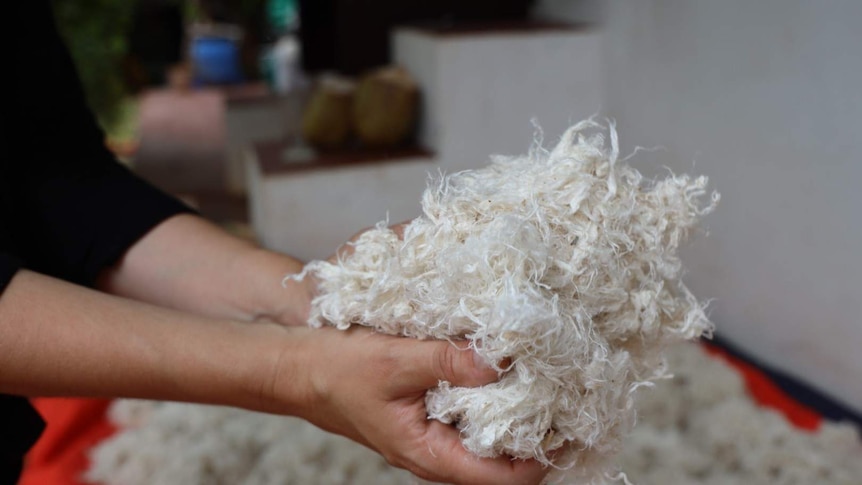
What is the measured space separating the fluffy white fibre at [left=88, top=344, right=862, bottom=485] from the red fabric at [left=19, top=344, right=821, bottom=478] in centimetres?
3

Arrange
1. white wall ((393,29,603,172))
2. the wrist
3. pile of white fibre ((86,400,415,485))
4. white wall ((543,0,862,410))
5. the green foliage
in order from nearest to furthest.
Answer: the wrist < pile of white fibre ((86,400,415,485)) < white wall ((543,0,862,410)) < white wall ((393,29,603,172)) < the green foliage

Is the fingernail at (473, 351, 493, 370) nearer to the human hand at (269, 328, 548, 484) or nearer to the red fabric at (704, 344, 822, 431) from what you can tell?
the human hand at (269, 328, 548, 484)

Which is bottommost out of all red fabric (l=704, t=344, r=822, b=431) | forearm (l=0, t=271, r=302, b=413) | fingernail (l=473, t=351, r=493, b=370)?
red fabric (l=704, t=344, r=822, b=431)

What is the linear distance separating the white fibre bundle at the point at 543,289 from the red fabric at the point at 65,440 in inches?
26.1

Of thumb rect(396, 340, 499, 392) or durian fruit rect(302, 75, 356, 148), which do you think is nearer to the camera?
thumb rect(396, 340, 499, 392)

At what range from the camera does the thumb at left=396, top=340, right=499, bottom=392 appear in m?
0.48

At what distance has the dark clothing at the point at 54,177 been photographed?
74 cm

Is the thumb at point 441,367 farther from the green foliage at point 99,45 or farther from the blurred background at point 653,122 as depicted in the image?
the green foliage at point 99,45

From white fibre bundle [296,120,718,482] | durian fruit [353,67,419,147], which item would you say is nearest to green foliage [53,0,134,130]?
durian fruit [353,67,419,147]

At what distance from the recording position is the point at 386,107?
5.85 ft

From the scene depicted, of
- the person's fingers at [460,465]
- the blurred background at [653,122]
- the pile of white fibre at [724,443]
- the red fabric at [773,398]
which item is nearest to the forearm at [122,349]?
the person's fingers at [460,465]

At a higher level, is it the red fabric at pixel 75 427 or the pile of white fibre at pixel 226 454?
the pile of white fibre at pixel 226 454

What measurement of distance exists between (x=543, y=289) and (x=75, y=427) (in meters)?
0.91

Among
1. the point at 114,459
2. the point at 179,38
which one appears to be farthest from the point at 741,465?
the point at 179,38
